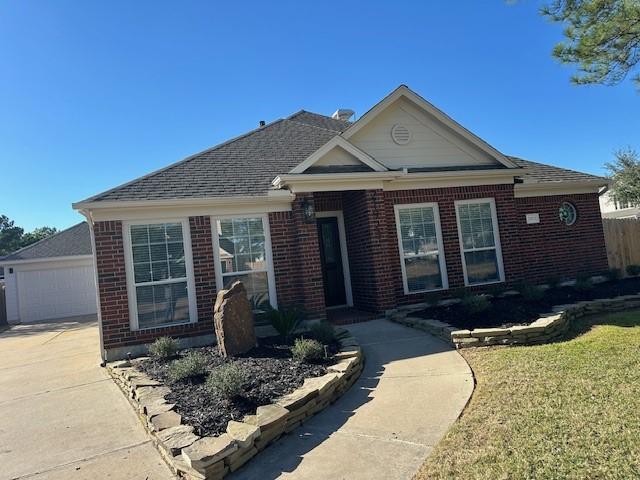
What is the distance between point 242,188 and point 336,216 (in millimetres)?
2721

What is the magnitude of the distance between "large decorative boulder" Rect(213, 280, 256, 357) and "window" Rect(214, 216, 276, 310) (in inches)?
78.9

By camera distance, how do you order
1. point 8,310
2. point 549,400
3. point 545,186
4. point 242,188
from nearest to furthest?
point 549,400 < point 242,188 < point 545,186 < point 8,310

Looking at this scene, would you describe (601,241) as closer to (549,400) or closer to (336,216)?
(336,216)

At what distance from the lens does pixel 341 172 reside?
9.27 meters

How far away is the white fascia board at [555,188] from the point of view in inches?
438

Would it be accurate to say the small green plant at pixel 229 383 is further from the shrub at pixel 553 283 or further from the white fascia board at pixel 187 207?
the shrub at pixel 553 283

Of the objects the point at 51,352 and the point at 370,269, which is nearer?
the point at 370,269

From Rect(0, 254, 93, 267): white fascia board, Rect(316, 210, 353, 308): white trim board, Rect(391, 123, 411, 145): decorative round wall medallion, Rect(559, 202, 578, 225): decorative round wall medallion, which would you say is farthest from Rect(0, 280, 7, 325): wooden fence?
Rect(559, 202, 578, 225): decorative round wall medallion

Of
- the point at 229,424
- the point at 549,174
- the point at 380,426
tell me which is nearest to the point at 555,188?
the point at 549,174

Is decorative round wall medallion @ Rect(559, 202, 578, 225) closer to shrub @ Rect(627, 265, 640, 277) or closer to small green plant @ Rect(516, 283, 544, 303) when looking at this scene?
shrub @ Rect(627, 265, 640, 277)

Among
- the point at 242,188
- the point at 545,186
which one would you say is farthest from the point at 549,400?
the point at 545,186

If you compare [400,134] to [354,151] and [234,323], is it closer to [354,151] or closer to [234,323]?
[354,151]

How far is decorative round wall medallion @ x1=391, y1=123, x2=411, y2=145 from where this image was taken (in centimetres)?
1050

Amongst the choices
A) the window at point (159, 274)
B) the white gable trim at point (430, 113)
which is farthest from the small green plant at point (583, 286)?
the window at point (159, 274)
